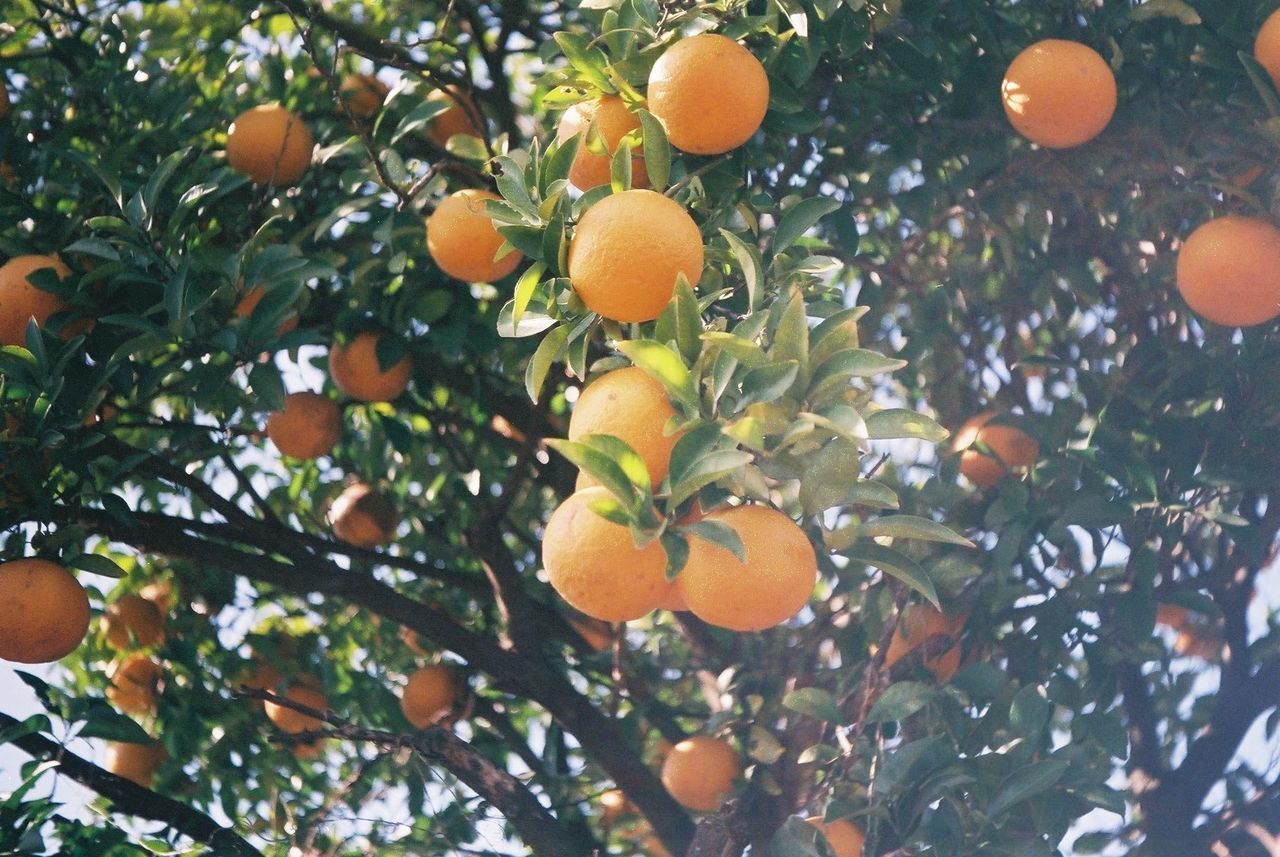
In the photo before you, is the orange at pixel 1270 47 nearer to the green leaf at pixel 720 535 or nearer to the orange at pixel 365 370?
the green leaf at pixel 720 535

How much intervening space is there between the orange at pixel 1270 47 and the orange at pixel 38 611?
2417 mm

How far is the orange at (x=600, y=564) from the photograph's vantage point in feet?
5.17

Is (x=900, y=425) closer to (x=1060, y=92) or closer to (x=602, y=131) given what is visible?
(x=602, y=131)

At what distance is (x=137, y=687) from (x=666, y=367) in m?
2.43

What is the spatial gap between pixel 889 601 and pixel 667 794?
28.4 inches

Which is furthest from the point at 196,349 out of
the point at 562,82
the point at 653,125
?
the point at 653,125

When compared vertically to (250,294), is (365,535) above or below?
below

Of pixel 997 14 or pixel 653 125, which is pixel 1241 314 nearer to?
pixel 997 14

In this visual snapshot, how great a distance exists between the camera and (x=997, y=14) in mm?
2861

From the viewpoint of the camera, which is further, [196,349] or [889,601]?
[889,601]

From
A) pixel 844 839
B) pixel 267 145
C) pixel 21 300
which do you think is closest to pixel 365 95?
pixel 267 145

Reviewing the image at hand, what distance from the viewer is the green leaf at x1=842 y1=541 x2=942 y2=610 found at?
172cm

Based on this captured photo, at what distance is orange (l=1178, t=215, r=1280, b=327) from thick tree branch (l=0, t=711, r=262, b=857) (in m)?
2.15

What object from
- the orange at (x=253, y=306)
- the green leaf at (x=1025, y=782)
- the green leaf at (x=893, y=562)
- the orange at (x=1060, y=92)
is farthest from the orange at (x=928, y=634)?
the orange at (x=253, y=306)
